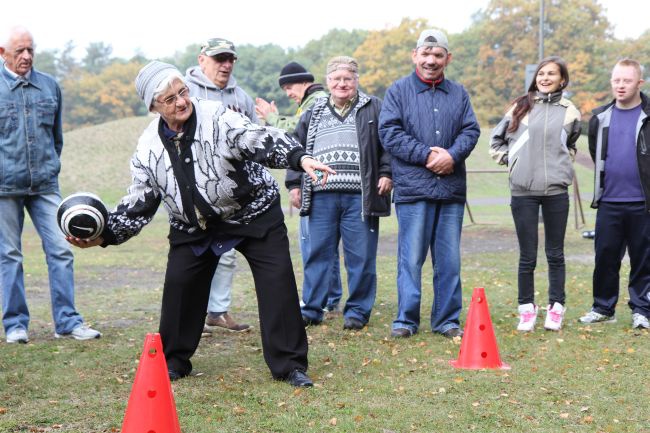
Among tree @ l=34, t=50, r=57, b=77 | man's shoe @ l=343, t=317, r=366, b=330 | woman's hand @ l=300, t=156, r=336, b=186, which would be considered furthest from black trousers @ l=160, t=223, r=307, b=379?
tree @ l=34, t=50, r=57, b=77

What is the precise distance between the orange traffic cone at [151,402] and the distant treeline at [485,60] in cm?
5163

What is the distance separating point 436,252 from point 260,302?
81.6 inches

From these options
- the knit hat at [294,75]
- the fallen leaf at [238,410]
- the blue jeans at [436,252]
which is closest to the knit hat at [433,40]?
the blue jeans at [436,252]

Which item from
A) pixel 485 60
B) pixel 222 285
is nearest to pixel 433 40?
pixel 222 285

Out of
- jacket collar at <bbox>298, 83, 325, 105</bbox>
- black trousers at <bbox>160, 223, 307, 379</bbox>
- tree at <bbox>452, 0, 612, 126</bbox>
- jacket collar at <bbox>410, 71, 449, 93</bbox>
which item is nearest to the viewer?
black trousers at <bbox>160, 223, 307, 379</bbox>

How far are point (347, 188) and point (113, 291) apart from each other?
442 cm

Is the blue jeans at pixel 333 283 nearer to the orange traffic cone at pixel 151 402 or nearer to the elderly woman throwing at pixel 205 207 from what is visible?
the elderly woman throwing at pixel 205 207

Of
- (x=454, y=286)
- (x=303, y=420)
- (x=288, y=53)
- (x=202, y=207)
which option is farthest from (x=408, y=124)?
(x=288, y=53)

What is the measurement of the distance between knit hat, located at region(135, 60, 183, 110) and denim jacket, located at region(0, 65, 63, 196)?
231cm

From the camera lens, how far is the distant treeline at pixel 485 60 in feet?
188

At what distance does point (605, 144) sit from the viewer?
7613 mm

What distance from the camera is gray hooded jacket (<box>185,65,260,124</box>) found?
24.3ft

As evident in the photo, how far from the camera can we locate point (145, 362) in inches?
181

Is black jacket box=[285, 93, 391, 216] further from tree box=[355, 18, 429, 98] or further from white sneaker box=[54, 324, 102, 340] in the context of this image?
tree box=[355, 18, 429, 98]
